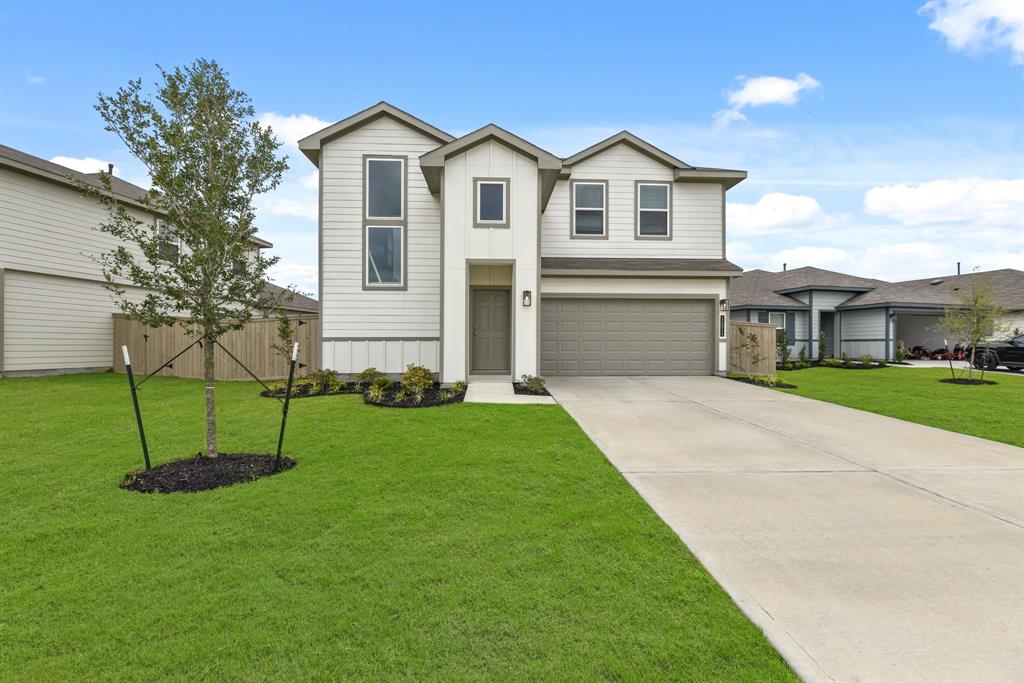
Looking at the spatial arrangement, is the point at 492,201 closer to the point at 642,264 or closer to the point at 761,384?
the point at 642,264

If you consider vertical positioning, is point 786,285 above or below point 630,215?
below

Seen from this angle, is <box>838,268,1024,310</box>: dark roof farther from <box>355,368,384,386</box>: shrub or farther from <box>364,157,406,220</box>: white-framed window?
<box>355,368,384,386</box>: shrub

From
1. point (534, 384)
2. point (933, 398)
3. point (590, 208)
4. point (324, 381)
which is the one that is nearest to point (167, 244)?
point (324, 381)

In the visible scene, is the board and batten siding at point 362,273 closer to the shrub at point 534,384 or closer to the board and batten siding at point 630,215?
the shrub at point 534,384

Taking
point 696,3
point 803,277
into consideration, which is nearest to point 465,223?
point 696,3

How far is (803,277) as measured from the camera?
24.5 m

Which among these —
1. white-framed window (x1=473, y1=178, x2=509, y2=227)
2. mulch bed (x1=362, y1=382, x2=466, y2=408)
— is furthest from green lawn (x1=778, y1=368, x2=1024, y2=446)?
white-framed window (x1=473, y1=178, x2=509, y2=227)

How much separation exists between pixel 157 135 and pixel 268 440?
12.6ft

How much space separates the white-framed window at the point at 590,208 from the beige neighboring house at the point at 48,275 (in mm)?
11509

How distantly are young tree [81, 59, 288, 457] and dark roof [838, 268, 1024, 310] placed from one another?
2467 centimetres

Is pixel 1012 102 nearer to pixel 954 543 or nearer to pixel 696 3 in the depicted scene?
pixel 696 3

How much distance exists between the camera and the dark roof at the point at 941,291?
2116 cm

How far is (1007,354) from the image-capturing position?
17391 millimetres

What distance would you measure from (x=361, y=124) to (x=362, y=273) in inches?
150
